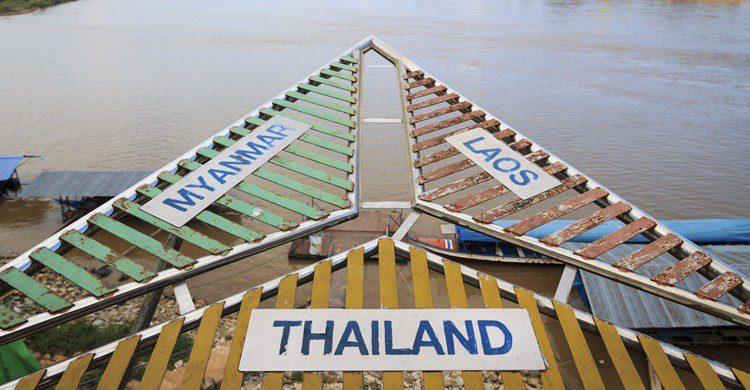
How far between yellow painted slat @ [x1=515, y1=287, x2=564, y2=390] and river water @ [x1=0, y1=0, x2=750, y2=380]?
A: 8.91 meters

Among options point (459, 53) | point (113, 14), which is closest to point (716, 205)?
point (459, 53)

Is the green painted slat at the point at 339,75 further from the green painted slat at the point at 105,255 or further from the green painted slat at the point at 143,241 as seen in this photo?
the green painted slat at the point at 105,255

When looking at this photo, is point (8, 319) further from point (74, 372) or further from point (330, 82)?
point (330, 82)

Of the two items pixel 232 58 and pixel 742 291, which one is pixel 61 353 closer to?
pixel 742 291

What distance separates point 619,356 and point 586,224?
5.84 ft

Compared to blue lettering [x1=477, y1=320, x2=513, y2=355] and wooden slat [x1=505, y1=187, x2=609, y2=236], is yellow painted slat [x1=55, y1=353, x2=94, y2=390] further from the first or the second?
wooden slat [x1=505, y1=187, x2=609, y2=236]

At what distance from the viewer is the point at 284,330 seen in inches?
142

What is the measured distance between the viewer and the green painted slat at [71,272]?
13.4 ft

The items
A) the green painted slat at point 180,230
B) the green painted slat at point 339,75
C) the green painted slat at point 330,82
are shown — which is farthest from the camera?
the green painted slat at point 339,75

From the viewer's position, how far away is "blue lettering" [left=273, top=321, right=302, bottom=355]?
3.46 meters

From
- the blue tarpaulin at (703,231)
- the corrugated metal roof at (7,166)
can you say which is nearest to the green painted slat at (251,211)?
the blue tarpaulin at (703,231)

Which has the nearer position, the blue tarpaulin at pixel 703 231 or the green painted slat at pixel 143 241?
the green painted slat at pixel 143 241

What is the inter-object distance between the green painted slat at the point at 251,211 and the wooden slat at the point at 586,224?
9.15 ft

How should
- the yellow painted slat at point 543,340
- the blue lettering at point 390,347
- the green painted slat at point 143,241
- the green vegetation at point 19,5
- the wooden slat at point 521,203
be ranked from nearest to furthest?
the yellow painted slat at point 543,340, the blue lettering at point 390,347, the green painted slat at point 143,241, the wooden slat at point 521,203, the green vegetation at point 19,5
